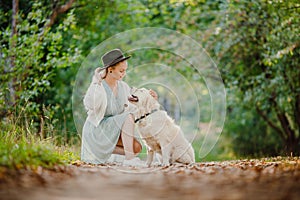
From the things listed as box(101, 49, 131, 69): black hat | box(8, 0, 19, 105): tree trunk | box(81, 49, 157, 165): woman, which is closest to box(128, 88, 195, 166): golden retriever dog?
box(81, 49, 157, 165): woman

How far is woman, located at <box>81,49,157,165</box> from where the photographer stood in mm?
5855

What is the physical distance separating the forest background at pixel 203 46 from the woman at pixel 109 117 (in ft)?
4.50

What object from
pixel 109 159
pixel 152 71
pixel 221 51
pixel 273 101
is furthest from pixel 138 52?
pixel 109 159

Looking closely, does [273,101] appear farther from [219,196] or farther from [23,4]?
[219,196]

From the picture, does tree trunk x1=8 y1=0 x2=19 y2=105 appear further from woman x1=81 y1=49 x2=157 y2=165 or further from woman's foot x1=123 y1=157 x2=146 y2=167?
woman's foot x1=123 y1=157 x2=146 y2=167

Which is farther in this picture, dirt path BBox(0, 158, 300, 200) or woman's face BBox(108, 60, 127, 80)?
woman's face BBox(108, 60, 127, 80)

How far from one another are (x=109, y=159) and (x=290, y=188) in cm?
332

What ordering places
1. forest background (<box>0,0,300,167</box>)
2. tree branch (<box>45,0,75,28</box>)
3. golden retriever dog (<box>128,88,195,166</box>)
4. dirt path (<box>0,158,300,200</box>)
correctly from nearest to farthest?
dirt path (<box>0,158,300,200</box>)
golden retriever dog (<box>128,88,195,166</box>)
forest background (<box>0,0,300,167</box>)
tree branch (<box>45,0,75,28</box>)

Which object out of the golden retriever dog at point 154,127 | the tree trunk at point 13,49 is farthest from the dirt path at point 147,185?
the tree trunk at point 13,49

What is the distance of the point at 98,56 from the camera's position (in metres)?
7.10

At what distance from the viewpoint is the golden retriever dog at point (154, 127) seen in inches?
225

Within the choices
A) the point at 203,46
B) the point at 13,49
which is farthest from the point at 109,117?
the point at 203,46

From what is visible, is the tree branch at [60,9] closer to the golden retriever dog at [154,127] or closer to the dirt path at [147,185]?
the golden retriever dog at [154,127]

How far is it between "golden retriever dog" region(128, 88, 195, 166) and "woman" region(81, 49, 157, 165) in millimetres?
120
